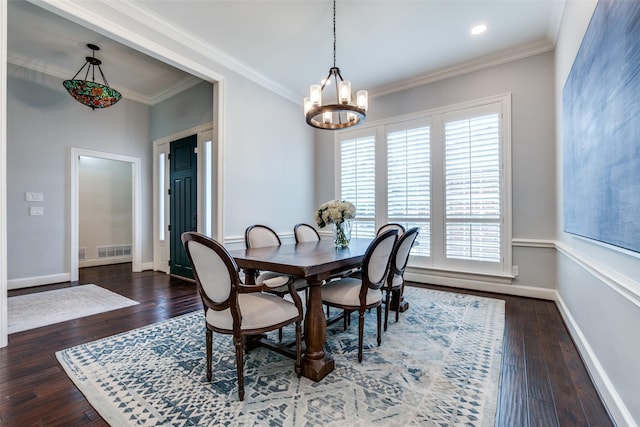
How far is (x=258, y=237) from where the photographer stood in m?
3.03

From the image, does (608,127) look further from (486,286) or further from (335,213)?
(486,286)

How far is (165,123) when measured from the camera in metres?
5.20

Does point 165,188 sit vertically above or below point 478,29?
below

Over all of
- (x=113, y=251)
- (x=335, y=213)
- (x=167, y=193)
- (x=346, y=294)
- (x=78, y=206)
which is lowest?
(x=113, y=251)

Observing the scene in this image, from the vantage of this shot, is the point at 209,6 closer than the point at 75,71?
Yes

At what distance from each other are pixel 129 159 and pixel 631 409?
6.50 meters

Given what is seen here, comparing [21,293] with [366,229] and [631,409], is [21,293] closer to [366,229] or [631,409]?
[366,229]

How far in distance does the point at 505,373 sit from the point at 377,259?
3.55 ft

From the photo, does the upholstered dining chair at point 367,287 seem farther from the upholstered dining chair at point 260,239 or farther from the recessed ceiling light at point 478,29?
the recessed ceiling light at point 478,29

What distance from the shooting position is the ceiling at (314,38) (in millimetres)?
2820

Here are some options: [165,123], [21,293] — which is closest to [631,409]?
[21,293]

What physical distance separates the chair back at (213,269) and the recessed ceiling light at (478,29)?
138 inches

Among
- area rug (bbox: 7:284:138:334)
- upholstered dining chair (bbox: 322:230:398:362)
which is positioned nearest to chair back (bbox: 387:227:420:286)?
upholstered dining chair (bbox: 322:230:398:362)

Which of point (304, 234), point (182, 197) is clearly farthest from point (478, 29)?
point (182, 197)
